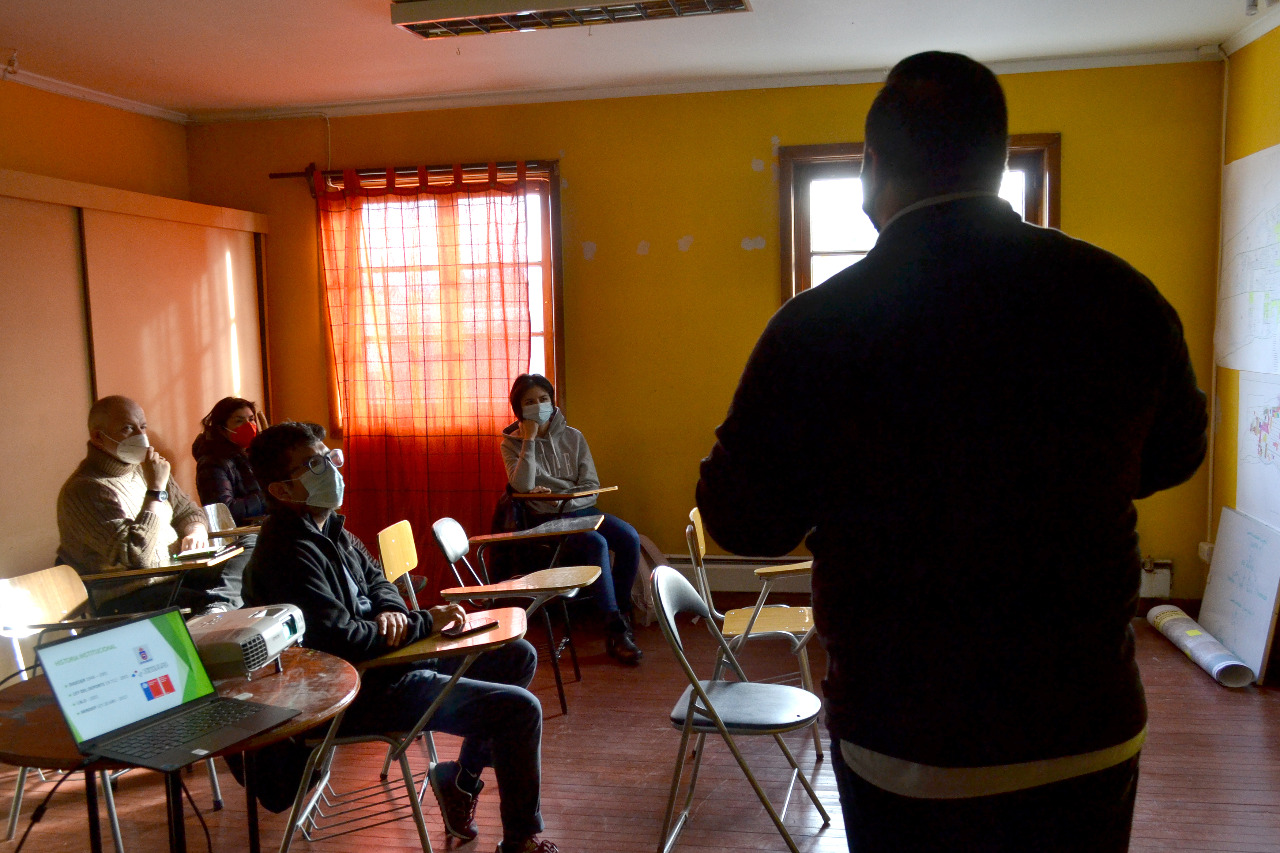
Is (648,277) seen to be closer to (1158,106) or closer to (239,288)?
(239,288)

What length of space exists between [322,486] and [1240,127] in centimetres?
436

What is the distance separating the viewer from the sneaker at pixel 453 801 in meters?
2.65

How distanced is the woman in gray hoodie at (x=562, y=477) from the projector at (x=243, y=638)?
2443mm

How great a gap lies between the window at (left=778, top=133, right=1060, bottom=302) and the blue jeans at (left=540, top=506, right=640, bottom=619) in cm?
152

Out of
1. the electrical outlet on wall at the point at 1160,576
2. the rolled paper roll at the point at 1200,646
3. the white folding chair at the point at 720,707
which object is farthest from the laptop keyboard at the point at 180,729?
the electrical outlet on wall at the point at 1160,576

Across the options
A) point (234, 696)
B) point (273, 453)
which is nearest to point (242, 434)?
point (273, 453)

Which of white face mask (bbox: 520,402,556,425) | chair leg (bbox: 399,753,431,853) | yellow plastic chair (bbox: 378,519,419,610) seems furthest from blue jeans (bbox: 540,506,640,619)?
chair leg (bbox: 399,753,431,853)

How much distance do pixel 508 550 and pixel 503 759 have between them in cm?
211

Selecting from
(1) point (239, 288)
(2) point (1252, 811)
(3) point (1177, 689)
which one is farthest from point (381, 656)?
(1) point (239, 288)

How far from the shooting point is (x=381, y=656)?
2.29 meters

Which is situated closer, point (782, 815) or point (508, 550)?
point (782, 815)

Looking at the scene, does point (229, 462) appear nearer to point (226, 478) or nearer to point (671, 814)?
point (226, 478)

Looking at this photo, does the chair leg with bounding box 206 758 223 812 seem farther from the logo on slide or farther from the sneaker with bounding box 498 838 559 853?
the logo on slide

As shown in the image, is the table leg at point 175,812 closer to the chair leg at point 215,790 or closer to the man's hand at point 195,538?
the chair leg at point 215,790
